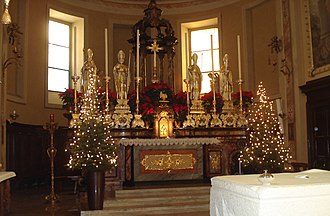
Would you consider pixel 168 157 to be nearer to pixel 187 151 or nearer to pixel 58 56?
pixel 187 151

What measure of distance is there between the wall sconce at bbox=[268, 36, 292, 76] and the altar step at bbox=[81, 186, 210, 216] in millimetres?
5982

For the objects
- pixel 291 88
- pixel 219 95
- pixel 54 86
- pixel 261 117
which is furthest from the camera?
pixel 54 86

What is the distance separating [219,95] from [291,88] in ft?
11.1

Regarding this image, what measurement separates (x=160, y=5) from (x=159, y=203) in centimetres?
1025

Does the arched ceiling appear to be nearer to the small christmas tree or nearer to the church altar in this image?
the church altar

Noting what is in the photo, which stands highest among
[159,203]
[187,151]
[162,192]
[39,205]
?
[187,151]

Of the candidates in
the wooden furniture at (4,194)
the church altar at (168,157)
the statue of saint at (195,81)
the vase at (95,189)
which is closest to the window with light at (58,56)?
the statue of saint at (195,81)

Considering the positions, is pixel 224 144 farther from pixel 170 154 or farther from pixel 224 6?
pixel 224 6

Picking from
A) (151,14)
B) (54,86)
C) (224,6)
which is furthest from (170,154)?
(224,6)

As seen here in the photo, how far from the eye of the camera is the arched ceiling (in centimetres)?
1502

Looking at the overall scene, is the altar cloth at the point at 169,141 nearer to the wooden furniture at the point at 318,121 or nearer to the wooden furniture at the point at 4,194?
the wooden furniture at the point at 4,194

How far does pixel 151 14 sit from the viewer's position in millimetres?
10500

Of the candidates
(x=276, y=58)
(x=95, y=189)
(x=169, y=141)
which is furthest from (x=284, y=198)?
(x=276, y=58)

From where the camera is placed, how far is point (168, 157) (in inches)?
312
